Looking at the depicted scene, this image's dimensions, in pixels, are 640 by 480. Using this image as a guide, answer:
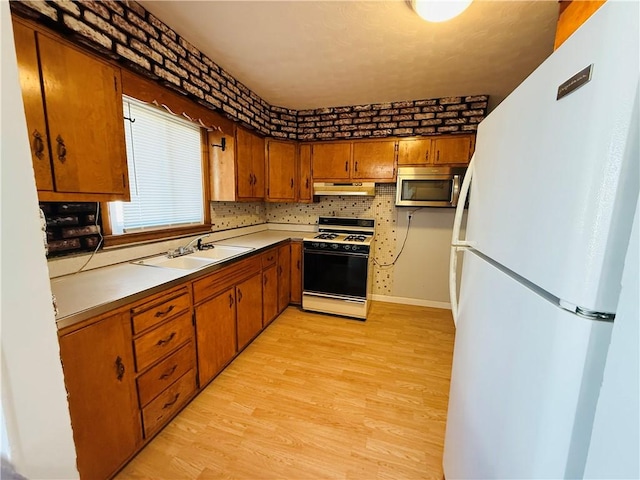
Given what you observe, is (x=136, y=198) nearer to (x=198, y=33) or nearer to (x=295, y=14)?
(x=198, y=33)

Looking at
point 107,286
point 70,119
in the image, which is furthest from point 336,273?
point 70,119

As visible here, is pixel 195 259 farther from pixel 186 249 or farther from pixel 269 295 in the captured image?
pixel 269 295

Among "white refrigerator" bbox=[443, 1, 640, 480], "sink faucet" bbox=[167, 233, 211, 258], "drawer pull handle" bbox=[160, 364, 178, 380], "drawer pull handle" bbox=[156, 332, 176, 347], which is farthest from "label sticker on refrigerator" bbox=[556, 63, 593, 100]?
"sink faucet" bbox=[167, 233, 211, 258]

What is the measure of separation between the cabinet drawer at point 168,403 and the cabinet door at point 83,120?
1.22 metres

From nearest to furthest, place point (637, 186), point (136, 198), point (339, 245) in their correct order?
point (637, 186) → point (136, 198) → point (339, 245)

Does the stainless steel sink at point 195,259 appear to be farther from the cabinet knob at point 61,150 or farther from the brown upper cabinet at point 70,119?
the cabinet knob at point 61,150

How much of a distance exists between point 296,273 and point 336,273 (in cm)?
56

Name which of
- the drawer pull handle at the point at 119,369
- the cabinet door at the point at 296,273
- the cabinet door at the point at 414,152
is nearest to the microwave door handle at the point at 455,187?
the cabinet door at the point at 414,152

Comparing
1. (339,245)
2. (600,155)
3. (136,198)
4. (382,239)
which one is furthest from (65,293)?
(382,239)

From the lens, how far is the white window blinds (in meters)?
1.91

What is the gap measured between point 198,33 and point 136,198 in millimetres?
1246

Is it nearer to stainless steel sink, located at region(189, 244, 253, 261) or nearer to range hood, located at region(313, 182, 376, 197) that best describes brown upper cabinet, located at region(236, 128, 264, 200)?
stainless steel sink, located at region(189, 244, 253, 261)

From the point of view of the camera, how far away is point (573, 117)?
517 mm

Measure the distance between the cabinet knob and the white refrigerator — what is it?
1843 mm
